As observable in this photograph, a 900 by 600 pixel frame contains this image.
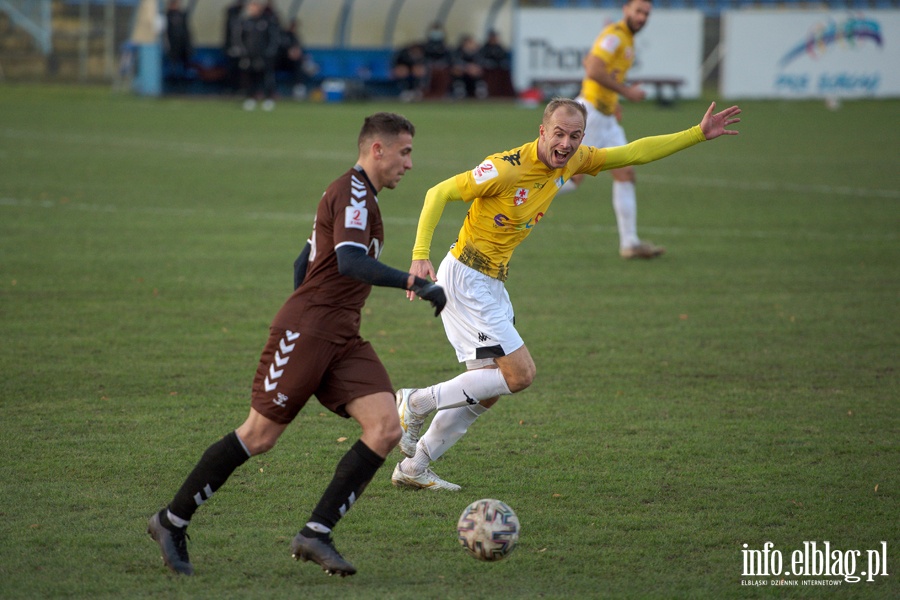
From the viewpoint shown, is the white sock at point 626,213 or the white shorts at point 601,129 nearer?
the white sock at point 626,213

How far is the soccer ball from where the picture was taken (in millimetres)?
4520

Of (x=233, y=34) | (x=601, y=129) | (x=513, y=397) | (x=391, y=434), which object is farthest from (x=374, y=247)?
(x=233, y=34)

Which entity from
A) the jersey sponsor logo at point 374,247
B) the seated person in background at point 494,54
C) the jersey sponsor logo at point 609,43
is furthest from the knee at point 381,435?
the seated person in background at point 494,54

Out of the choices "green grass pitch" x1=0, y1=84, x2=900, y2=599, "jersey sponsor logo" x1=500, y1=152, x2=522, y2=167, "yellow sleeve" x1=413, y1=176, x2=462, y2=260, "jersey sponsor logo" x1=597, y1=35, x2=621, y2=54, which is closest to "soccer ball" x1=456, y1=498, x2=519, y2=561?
"green grass pitch" x1=0, y1=84, x2=900, y2=599

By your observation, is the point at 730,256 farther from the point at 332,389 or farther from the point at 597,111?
the point at 332,389

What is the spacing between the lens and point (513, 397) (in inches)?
283

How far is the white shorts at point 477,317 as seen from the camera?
5.55 m

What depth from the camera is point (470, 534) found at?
4.56m

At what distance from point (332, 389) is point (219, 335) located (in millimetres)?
4077

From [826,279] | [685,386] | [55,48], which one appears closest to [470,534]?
[685,386]

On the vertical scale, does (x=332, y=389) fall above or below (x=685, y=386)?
above

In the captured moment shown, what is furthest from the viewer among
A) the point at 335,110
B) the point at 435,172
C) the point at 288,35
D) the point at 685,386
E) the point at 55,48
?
the point at 55,48

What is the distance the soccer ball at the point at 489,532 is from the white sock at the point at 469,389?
0.99m

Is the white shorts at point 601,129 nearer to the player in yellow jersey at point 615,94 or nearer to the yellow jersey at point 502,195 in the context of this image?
the player in yellow jersey at point 615,94
